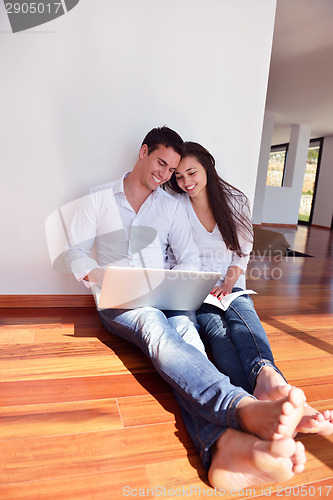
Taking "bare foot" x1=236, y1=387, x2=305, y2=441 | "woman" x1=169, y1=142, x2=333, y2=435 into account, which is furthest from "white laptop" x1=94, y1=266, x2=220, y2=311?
"bare foot" x1=236, y1=387, x2=305, y2=441

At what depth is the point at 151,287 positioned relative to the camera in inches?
56.5

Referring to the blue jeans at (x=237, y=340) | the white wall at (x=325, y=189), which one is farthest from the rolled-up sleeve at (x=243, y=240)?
the white wall at (x=325, y=189)

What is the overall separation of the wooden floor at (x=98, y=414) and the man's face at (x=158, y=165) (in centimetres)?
77

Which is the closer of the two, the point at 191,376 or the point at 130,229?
the point at 191,376

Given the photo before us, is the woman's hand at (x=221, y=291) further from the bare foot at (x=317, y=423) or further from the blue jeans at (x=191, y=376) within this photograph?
the bare foot at (x=317, y=423)

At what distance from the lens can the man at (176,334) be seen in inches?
34.0

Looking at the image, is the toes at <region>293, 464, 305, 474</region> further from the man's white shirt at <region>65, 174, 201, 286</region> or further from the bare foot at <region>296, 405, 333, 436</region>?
the man's white shirt at <region>65, 174, 201, 286</region>

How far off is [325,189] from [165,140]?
32.3ft

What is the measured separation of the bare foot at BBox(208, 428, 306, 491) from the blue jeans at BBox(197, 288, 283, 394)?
13.9 inches

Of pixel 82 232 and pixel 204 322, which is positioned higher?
pixel 82 232

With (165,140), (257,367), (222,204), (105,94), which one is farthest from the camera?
(105,94)

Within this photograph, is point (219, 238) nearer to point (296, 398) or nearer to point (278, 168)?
point (296, 398)

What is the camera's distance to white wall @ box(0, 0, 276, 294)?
6.38 feet

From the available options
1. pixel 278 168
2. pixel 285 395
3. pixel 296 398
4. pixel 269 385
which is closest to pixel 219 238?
pixel 269 385
